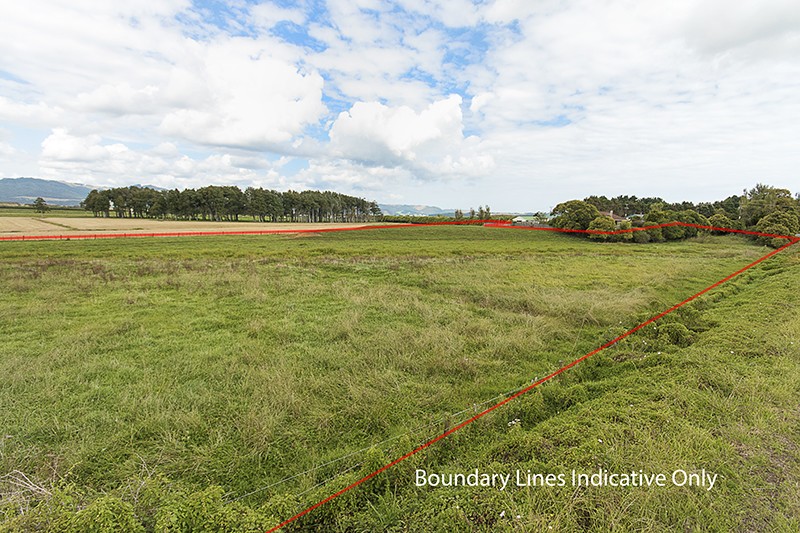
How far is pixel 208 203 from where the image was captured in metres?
94.8

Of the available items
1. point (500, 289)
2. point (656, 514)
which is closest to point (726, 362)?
point (656, 514)

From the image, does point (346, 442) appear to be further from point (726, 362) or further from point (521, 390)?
point (726, 362)

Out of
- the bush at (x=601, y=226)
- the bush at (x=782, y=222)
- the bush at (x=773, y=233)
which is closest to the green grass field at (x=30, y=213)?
the bush at (x=601, y=226)

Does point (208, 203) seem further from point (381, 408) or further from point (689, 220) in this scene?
point (689, 220)

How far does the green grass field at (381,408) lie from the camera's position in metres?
3.37

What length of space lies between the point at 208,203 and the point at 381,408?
10613 centimetres

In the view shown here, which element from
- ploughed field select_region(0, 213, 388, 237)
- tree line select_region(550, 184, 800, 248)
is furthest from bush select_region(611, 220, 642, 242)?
ploughed field select_region(0, 213, 388, 237)

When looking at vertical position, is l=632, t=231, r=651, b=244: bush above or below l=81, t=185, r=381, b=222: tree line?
below

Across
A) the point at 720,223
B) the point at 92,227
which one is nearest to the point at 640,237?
the point at 720,223

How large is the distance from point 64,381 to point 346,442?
247 inches

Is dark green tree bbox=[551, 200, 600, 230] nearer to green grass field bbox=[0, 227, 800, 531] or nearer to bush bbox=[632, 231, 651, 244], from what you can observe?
bush bbox=[632, 231, 651, 244]

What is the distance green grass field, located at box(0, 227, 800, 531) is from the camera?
3367 millimetres

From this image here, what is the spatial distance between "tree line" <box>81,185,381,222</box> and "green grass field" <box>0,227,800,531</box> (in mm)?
92346

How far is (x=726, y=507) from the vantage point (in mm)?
3186
